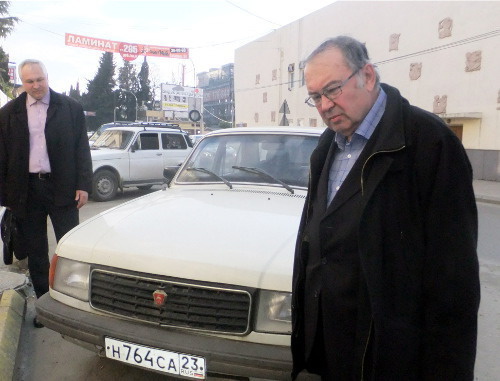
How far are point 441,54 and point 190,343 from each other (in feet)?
61.5

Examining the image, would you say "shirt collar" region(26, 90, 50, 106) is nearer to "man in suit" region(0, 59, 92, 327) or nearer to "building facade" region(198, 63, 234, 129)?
"man in suit" region(0, 59, 92, 327)

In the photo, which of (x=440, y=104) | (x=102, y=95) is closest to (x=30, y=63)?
(x=440, y=104)

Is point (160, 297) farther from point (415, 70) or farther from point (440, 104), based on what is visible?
point (415, 70)

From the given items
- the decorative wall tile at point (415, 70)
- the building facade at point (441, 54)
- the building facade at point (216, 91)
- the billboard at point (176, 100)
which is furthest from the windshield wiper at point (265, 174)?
the building facade at point (216, 91)

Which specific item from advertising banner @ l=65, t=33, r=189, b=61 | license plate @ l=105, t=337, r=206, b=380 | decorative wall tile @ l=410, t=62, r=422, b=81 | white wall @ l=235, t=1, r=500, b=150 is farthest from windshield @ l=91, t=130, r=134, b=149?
Answer: advertising banner @ l=65, t=33, r=189, b=61

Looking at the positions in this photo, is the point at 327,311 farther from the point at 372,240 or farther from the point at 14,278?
the point at 14,278

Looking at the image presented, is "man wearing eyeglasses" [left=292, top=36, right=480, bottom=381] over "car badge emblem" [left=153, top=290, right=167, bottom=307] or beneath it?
over

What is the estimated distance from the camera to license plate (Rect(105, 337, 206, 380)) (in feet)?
6.93

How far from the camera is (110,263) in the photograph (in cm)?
237

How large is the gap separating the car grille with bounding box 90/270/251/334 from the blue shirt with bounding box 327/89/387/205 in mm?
769

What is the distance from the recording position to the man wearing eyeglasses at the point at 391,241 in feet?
4.31

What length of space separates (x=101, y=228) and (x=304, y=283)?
1514 millimetres

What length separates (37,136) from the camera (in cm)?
343

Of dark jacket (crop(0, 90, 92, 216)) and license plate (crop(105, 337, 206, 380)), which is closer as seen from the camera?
license plate (crop(105, 337, 206, 380))
